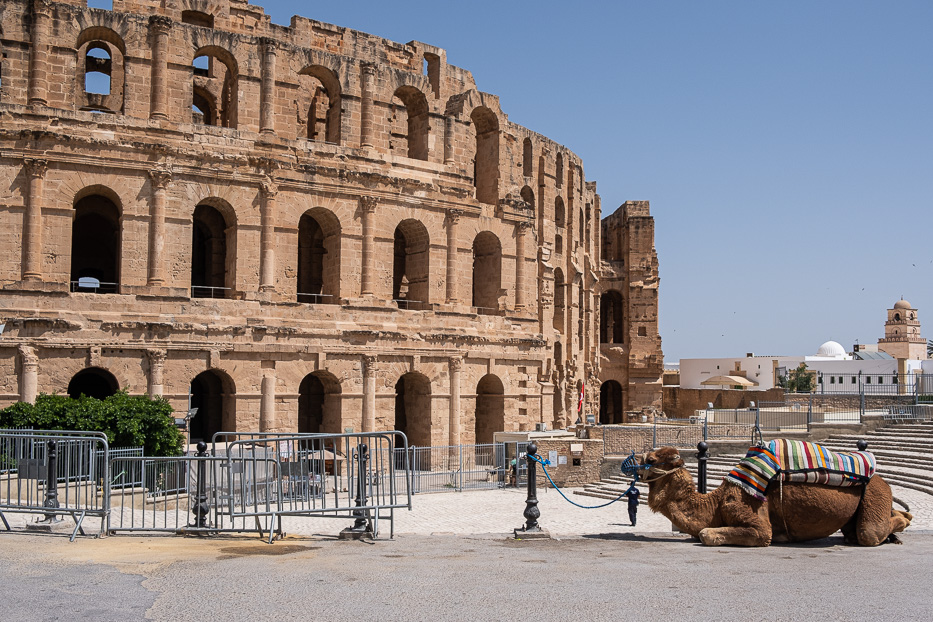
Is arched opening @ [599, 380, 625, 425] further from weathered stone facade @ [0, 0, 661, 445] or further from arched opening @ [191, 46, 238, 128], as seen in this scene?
arched opening @ [191, 46, 238, 128]

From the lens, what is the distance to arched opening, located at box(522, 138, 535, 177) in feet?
138

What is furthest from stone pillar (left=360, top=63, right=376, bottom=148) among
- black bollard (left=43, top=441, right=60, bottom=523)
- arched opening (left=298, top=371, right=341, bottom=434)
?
black bollard (left=43, top=441, right=60, bottom=523)

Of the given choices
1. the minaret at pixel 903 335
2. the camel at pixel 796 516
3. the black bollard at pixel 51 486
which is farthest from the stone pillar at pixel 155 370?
the minaret at pixel 903 335

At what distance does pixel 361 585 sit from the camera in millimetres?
10133

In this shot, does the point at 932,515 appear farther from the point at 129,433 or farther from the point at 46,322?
the point at 46,322

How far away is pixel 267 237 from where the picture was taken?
28.8m

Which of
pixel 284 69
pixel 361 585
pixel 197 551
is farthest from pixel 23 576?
pixel 284 69

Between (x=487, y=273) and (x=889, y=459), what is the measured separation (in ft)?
53.8

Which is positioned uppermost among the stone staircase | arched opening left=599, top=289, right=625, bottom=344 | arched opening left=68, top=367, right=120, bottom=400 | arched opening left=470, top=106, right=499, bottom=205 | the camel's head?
arched opening left=470, top=106, right=499, bottom=205

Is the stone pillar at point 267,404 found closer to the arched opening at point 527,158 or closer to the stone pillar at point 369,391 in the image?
the stone pillar at point 369,391

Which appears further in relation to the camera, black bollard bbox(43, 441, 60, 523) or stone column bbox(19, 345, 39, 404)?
stone column bbox(19, 345, 39, 404)

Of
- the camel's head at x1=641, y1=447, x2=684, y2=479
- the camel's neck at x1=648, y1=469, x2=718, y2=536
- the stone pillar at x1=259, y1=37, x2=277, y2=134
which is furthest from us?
the stone pillar at x1=259, y1=37, x2=277, y2=134

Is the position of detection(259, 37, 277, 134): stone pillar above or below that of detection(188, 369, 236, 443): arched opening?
above

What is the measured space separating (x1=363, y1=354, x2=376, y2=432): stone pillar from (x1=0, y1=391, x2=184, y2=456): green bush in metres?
7.84
